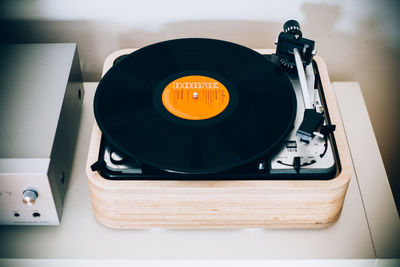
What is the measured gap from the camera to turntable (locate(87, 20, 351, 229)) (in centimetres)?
78

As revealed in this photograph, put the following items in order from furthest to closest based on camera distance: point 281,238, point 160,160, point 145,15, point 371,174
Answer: point 145,15, point 371,174, point 281,238, point 160,160

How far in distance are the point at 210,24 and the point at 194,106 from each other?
13.8 inches

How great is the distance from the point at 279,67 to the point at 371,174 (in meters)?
0.31

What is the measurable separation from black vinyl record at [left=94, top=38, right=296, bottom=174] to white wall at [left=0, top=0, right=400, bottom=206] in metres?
0.19

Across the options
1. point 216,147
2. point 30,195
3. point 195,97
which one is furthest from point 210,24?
point 30,195

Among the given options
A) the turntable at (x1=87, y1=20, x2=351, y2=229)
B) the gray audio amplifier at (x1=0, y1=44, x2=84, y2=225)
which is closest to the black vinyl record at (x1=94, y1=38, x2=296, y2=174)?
the turntable at (x1=87, y1=20, x2=351, y2=229)

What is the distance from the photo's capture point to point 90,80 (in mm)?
1240

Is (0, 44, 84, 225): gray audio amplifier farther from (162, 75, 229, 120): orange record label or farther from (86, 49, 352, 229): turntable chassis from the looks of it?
(162, 75, 229, 120): orange record label

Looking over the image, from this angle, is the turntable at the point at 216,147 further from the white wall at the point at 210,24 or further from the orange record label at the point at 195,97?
the white wall at the point at 210,24

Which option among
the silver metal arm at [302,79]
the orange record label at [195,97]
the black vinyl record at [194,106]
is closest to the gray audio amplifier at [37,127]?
the black vinyl record at [194,106]

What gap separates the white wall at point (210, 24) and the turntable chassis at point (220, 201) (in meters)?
0.36

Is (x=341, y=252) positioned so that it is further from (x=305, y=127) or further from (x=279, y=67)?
(x=279, y=67)

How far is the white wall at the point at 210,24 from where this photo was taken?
1.10m

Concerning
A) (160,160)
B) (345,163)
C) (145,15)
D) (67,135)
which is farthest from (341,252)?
(145,15)
